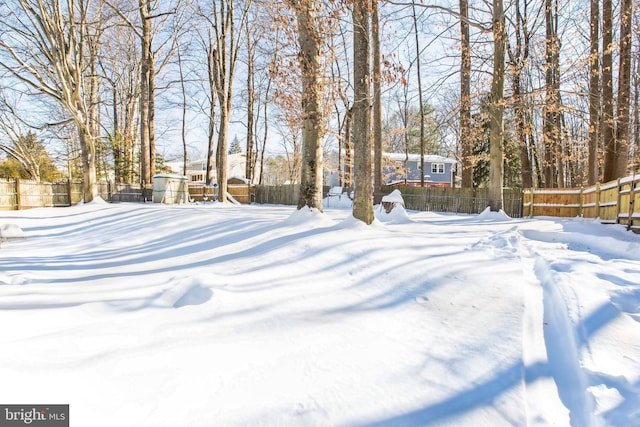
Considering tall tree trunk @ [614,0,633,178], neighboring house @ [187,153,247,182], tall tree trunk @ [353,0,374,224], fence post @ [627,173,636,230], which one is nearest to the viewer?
tall tree trunk @ [353,0,374,224]

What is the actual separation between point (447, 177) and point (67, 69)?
32453mm

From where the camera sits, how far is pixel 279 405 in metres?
1.61

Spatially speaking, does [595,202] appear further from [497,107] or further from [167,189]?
[167,189]

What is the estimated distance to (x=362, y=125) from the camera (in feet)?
20.4

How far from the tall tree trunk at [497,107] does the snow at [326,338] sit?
6.92 metres

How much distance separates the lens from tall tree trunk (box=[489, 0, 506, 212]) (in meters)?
9.12

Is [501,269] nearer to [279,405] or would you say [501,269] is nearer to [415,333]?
[415,333]

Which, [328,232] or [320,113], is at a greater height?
[320,113]

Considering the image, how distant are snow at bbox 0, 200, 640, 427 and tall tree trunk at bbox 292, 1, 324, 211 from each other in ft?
6.67

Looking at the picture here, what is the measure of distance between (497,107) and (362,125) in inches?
246

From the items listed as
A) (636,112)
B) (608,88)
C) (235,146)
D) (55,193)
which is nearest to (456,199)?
(608,88)

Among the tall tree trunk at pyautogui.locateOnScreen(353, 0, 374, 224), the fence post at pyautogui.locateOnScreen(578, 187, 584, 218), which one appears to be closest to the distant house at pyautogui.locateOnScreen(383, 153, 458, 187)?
the fence post at pyautogui.locateOnScreen(578, 187, 584, 218)

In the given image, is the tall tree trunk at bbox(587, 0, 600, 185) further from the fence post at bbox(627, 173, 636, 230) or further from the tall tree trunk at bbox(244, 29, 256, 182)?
the tall tree trunk at bbox(244, 29, 256, 182)

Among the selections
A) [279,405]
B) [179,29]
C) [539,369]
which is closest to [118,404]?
[279,405]
